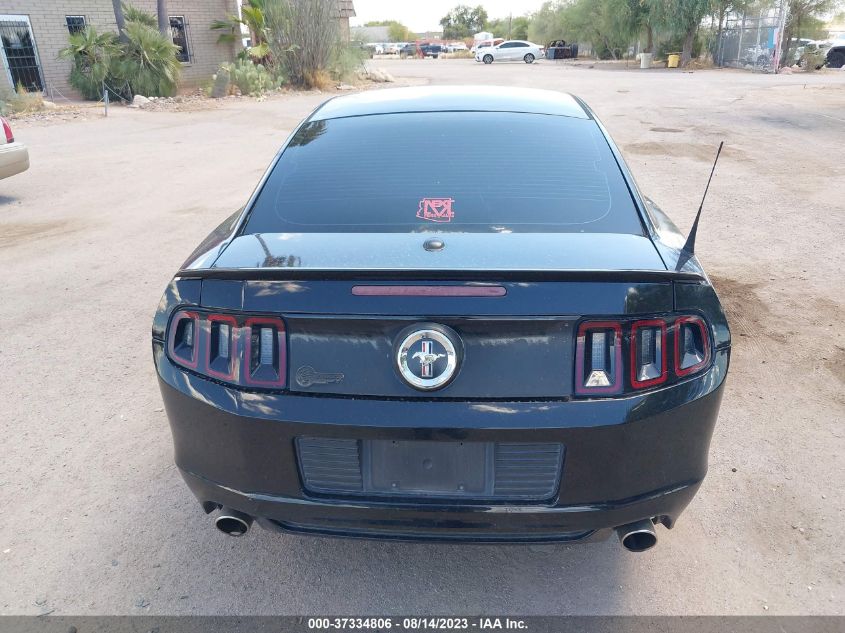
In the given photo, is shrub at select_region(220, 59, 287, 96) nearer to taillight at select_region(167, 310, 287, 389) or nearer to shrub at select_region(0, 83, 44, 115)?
shrub at select_region(0, 83, 44, 115)

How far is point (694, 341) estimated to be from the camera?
214 centimetres

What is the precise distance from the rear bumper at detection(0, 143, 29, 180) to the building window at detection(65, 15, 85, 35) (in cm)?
1763

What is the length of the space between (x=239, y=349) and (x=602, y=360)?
111 centimetres

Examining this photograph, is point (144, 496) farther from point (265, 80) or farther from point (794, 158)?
point (265, 80)

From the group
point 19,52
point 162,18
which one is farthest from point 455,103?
point 162,18

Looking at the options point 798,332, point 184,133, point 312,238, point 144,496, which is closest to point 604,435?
point 312,238

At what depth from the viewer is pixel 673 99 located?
2027 centimetres

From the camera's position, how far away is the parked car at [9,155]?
853 cm

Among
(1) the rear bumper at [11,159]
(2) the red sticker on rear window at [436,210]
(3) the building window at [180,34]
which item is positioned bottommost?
(1) the rear bumper at [11,159]

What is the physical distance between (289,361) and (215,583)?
108 cm

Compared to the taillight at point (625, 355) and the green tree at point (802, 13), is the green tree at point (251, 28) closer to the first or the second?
the taillight at point (625, 355)

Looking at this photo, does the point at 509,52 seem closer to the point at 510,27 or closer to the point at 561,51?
the point at 561,51

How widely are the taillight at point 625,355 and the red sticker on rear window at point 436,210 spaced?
0.80 metres

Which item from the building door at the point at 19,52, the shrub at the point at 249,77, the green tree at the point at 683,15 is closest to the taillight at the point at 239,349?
the shrub at the point at 249,77
